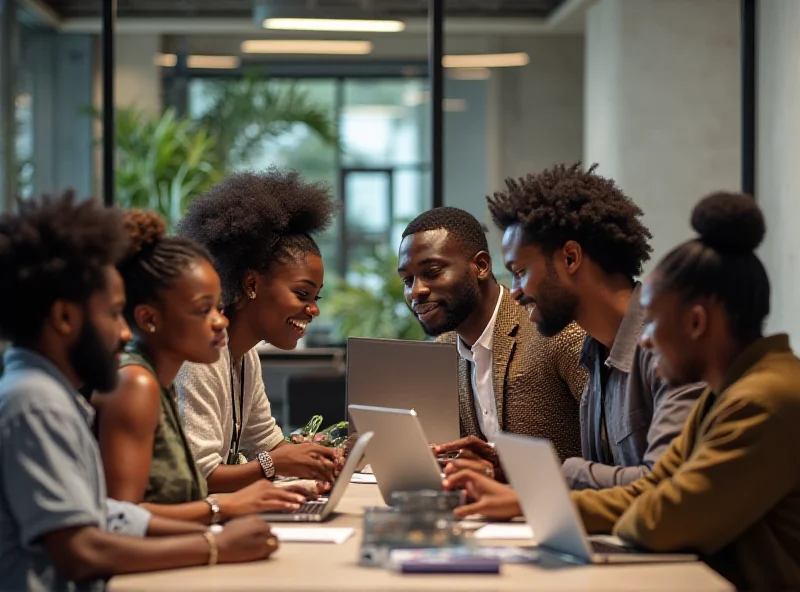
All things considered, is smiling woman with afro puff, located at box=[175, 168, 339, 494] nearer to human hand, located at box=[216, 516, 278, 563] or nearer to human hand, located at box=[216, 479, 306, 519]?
human hand, located at box=[216, 479, 306, 519]

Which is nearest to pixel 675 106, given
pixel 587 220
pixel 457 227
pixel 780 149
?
pixel 780 149

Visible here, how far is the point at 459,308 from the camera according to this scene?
3.74 metres

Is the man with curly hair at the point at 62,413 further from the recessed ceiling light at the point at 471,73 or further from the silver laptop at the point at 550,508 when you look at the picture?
the recessed ceiling light at the point at 471,73

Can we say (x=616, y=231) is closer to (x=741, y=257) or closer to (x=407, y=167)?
(x=741, y=257)

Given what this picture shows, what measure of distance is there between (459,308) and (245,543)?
1.66 metres

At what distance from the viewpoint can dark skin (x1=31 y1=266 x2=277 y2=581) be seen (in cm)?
206

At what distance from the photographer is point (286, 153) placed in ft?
37.7

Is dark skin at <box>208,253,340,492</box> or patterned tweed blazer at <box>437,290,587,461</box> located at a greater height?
dark skin at <box>208,253,340,492</box>

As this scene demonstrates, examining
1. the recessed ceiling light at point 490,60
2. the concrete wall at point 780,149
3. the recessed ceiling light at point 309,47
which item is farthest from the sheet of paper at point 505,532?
the recessed ceiling light at point 309,47

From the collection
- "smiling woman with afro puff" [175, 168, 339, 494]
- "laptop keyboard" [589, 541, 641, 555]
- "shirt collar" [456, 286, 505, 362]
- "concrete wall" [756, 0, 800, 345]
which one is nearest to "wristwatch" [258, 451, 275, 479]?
"smiling woman with afro puff" [175, 168, 339, 494]

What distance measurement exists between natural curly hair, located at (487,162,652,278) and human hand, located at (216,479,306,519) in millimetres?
988

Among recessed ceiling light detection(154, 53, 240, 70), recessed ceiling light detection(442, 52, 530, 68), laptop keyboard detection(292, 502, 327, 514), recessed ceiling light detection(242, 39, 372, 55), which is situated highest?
recessed ceiling light detection(242, 39, 372, 55)

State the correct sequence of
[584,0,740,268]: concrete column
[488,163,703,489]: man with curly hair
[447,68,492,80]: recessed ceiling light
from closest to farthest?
[488,163,703,489]: man with curly hair, [584,0,740,268]: concrete column, [447,68,492,80]: recessed ceiling light

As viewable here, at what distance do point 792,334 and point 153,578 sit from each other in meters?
4.62
